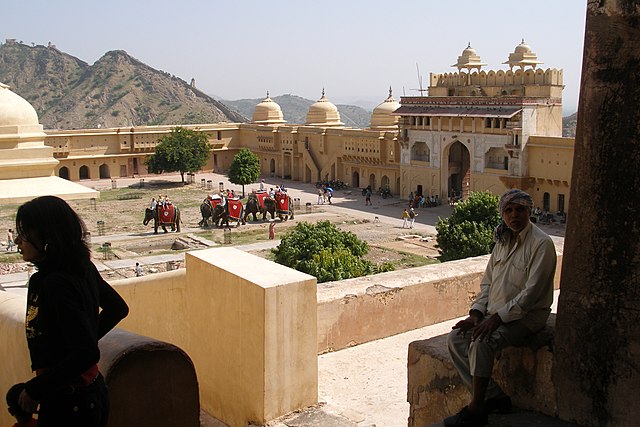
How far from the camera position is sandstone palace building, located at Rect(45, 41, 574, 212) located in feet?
85.8

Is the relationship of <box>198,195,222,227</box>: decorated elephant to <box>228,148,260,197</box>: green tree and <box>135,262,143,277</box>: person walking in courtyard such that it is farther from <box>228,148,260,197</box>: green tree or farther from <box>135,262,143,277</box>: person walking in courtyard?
<box>228,148,260,197</box>: green tree

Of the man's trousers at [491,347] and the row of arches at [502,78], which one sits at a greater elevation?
the row of arches at [502,78]

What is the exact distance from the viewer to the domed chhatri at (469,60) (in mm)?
30250

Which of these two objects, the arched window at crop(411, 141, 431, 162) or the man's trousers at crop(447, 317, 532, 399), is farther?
the arched window at crop(411, 141, 431, 162)

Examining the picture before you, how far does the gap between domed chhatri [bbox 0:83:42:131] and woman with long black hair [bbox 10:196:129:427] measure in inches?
228

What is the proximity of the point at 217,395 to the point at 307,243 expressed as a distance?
10.9m

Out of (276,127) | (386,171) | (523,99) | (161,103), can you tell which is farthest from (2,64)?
(523,99)

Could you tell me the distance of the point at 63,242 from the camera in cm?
218

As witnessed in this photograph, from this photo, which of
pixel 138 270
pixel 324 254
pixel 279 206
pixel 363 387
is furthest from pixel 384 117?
pixel 363 387

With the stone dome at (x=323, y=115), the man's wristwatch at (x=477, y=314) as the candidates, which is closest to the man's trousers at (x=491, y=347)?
the man's wristwatch at (x=477, y=314)

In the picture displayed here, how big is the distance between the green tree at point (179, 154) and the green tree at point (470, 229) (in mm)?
20977

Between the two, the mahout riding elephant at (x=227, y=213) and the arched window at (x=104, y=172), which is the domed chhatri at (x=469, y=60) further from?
the arched window at (x=104, y=172)

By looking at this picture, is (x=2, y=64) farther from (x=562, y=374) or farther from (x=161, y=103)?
(x=562, y=374)

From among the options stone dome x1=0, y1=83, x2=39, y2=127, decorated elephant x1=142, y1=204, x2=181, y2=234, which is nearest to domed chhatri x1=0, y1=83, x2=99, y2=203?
stone dome x1=0, y1=83, x2=39, y2=127
